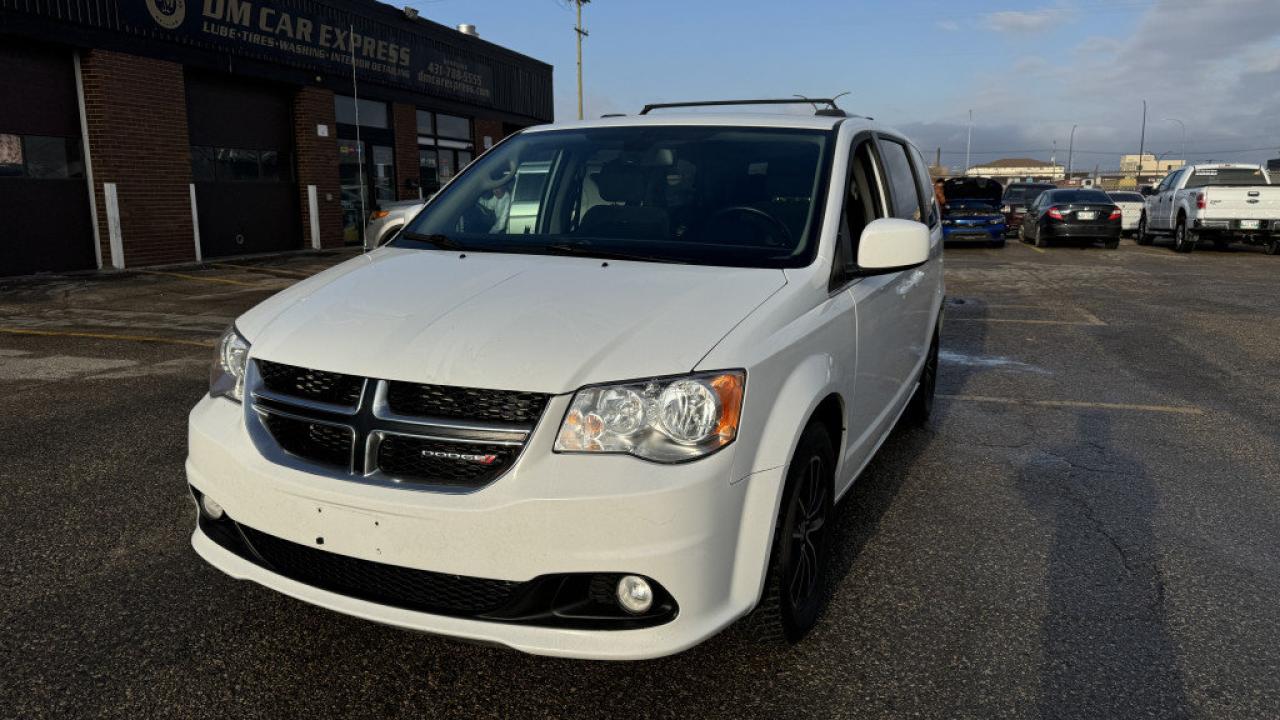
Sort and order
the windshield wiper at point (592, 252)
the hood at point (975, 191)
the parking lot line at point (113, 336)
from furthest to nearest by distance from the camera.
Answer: the hood at point (975, 191) → the parking lot line at point (113, 336) → the windshield wiper at point (592, 252)

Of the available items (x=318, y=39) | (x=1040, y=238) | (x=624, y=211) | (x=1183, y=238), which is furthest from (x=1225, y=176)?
(x=624, y=211)


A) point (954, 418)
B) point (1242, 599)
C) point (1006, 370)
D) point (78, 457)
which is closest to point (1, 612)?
point (78, 457)

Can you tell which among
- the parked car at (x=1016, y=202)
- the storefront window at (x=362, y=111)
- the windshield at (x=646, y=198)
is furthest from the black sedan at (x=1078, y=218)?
the windshield at (x=646, y=198)

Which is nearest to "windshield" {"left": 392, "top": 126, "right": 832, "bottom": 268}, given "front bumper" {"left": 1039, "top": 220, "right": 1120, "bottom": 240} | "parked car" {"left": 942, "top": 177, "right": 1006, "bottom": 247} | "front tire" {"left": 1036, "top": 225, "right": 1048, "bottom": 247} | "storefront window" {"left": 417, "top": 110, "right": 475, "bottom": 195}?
"parked car" {"left": 942, "top": 177, "right": 1006, "bottom": 247}

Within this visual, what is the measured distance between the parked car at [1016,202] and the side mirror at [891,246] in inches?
927

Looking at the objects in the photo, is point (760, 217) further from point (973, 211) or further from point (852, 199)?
point (973, 211)

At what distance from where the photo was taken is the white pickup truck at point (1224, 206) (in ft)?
62.1

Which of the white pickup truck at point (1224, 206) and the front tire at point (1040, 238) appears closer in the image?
the white pickup truck at point (1224, 206)

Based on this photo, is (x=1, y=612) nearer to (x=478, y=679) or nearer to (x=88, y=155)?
(x=478, y=679)

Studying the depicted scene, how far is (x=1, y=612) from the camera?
3.10m

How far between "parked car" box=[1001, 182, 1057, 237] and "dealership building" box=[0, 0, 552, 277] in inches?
635

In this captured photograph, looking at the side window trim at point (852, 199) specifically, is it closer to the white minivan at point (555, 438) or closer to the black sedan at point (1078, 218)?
the white minivan at point (555, 438)

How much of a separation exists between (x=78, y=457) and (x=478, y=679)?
3280mm

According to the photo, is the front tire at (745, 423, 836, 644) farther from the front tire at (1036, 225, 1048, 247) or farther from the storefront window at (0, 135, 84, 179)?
the front tire at (1036, 225, 1048, 247)
